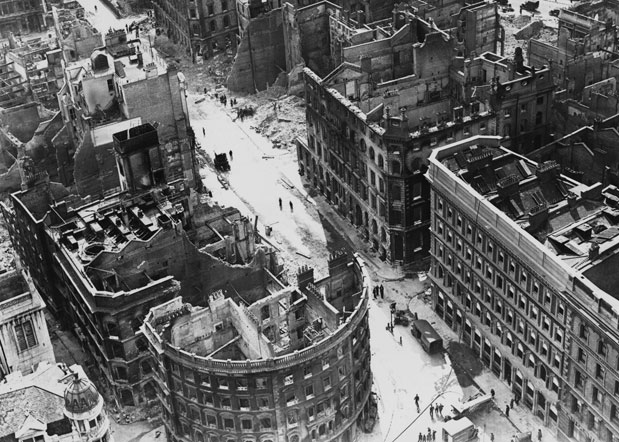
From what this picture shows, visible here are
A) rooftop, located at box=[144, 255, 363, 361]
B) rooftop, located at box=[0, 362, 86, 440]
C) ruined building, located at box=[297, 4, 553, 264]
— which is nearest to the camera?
rooftop, located at box=[0, 362, 86, 440]

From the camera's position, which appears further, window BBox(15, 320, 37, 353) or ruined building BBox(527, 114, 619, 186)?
ruined building BBox(527, 114, 619, 186)

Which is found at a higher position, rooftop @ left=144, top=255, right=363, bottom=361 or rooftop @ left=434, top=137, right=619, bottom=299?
rooftop @ left=434, top=137, right=619, bottom=299

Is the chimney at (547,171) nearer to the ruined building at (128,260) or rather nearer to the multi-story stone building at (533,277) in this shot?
the multi-story stone building at (533,277)

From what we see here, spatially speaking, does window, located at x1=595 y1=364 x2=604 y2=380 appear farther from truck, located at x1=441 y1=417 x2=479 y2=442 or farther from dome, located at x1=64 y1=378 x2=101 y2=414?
dome, located at x1=64 y1=378 x2=101 y2=414

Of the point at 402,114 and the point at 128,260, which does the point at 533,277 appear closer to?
the point at 402,114

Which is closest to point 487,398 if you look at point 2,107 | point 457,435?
Result: point 457,435

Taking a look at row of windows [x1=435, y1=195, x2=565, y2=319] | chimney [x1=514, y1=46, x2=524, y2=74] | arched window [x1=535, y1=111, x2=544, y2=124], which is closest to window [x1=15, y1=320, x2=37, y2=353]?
row of windows [x1=435, y1=195, x2=565, y2=319]

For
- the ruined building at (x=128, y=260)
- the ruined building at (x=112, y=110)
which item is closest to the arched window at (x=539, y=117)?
the ruined building at (x=128, y=260)

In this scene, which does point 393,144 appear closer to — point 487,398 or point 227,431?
point 487,398
